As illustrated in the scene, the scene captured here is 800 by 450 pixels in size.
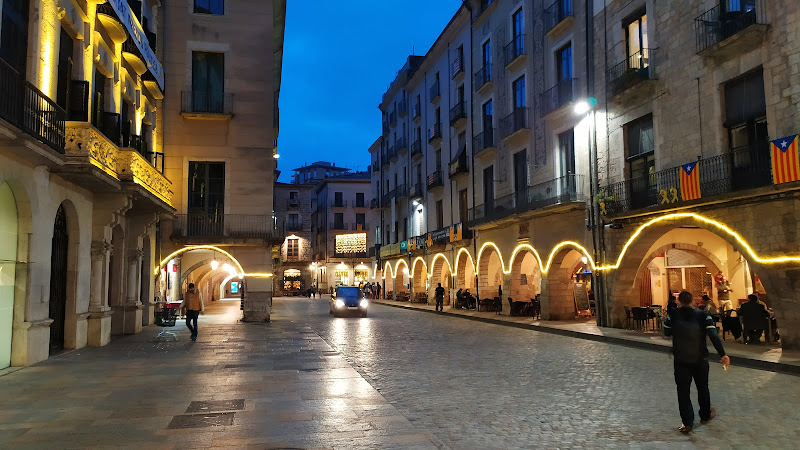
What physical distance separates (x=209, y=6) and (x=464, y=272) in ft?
58.3

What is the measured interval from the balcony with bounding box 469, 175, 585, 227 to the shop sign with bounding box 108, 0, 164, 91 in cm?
1419

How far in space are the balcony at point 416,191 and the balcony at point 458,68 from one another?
819cm

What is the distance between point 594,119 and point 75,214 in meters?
15.8

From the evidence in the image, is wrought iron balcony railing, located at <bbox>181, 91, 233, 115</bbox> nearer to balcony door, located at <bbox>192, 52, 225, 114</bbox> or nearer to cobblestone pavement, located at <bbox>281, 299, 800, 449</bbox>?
balcony door, located at <bbox>192, 52, 225, 114</bbox>

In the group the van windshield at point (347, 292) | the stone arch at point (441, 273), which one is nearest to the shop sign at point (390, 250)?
the stone arch at point (441, 273)

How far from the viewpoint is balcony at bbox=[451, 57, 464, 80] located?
32281mm

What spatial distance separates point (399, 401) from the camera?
8328 millimetres

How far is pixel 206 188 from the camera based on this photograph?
23266 millimetres

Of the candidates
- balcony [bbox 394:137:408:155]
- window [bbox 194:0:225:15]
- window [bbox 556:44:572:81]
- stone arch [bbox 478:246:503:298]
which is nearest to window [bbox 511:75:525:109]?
window [bbox 556:44:572:81]

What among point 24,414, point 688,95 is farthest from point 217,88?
point 24,414

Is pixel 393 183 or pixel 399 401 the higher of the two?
pixel 393 183

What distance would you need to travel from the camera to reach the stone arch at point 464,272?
31891mm

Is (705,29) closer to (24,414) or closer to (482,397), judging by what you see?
(482,397)

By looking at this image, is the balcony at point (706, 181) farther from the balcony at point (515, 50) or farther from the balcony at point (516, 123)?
the balcony at point (515, 50)
